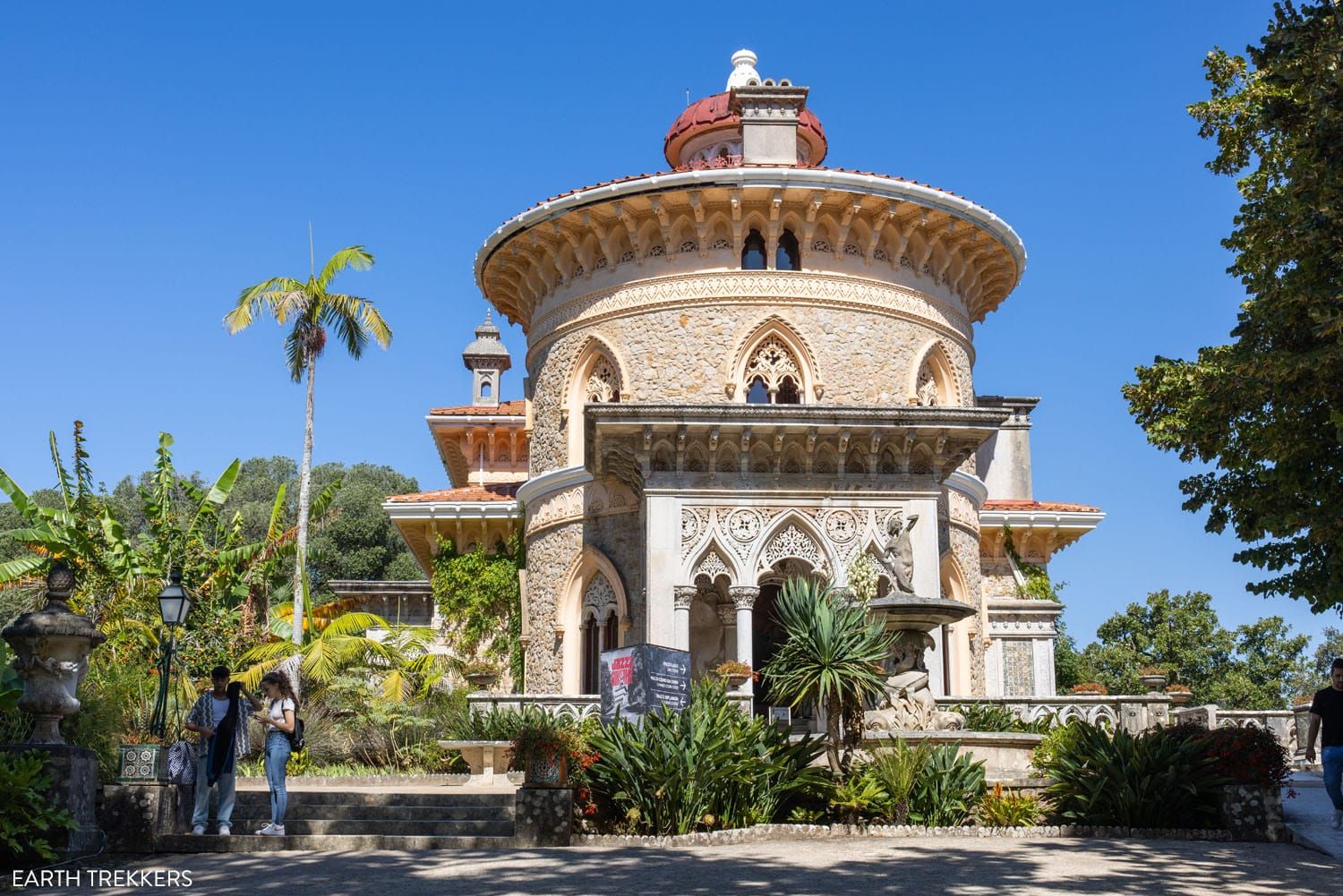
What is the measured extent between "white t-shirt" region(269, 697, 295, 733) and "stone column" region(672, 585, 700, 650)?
824cm

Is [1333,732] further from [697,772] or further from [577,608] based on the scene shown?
[577,608]

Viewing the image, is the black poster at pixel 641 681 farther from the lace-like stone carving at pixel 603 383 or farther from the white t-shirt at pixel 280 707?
the lace-like stone carving at pixel 603 383

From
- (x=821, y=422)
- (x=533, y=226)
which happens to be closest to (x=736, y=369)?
(x=821, y=422)

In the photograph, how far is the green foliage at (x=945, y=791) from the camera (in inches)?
501

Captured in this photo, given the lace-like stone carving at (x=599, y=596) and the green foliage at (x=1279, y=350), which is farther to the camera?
the lace-like stone carving at (x=599, y=596)

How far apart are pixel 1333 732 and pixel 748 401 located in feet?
40.7

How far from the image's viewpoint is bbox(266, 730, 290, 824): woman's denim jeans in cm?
1199

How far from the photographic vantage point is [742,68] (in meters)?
28.6

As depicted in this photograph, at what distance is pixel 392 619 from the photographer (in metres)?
33.6

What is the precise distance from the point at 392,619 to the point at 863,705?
2228 cm

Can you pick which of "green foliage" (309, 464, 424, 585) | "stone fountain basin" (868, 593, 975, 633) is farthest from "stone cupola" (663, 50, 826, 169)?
"green foliage" (309, 464, 424, 585)

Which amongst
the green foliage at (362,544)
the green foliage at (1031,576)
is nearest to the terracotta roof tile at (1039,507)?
the green foliage at (1031,576)

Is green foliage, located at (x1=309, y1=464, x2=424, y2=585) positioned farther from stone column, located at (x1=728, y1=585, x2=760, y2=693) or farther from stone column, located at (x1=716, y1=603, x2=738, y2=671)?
stone column, located at (x1=728, y1=585, x2=760, y2=693)

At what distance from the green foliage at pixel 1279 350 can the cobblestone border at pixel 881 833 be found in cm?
327
